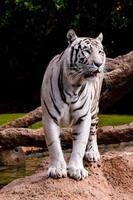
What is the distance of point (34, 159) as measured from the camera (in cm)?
1194

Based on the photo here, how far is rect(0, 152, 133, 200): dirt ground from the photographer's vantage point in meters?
5.19

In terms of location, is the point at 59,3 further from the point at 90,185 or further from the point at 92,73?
the point at 92,73

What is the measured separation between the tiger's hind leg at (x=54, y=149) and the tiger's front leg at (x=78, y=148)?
7 cm

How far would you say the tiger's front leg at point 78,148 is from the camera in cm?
530

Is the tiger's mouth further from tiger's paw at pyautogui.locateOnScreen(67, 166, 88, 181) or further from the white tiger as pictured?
tiger's paw at pyautogui.locateOnScreen(67, 166, 88, 181)

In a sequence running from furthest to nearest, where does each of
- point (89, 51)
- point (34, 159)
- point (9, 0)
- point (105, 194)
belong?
point (9, 0) < point (34, 159) < point (105, 194) < point (89, 51)

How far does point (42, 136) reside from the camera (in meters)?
9.91

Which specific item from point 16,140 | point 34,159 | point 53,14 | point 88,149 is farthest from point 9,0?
point 88,149

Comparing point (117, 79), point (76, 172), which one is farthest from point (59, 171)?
point (117, 79)

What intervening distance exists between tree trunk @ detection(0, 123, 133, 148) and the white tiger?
414cm

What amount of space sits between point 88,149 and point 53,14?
55.8ft

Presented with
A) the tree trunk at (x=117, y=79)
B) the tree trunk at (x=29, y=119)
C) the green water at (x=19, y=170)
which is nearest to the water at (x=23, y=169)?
the green water at (x=19, y=170)

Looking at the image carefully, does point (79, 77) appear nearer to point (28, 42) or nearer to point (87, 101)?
point (87, 101)

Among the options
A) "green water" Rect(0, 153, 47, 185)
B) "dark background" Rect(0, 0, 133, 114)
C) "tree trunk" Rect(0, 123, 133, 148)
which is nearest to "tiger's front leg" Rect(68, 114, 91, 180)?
"tree trunk" Rect(0, 123, 133, 148)
